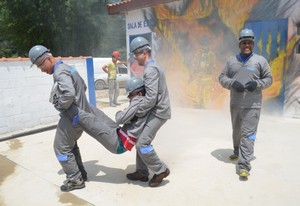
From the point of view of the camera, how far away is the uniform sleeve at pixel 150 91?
342cm

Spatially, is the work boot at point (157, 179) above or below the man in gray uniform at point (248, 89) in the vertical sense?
→ below

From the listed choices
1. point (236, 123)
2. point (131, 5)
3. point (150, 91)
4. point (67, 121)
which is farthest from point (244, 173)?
point (131, 5)

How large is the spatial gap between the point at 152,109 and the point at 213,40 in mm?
5030

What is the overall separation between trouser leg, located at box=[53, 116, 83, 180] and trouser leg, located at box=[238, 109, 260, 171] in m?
2.09

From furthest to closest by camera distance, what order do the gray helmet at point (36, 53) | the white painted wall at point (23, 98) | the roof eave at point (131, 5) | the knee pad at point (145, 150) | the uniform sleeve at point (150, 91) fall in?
the roof eave at point (131, 5), the white painted wall at point (23, 98), the gray helmet at point (36, 53), the knee pad at point (145, 150), the uniform sleeve at point (150, 91)

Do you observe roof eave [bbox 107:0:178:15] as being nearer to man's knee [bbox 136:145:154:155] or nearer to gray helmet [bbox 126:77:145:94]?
gray helmet [bbox 126:77:145:94]

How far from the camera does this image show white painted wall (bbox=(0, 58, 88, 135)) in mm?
6352

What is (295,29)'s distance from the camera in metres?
6.53

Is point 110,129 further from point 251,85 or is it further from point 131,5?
point 131,5

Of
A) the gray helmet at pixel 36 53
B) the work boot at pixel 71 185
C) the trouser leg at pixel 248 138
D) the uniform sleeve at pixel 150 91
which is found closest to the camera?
the uniform sleeve at pixel 150 91

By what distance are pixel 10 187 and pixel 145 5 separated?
6975 mm

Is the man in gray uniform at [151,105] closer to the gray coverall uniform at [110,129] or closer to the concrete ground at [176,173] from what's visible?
the gray coverall uniform at [110,129]

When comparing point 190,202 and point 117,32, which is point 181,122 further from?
point 117,32

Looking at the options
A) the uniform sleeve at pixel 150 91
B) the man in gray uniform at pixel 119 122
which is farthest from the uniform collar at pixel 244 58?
the man in gray uniform at pixel 119 122
